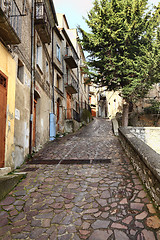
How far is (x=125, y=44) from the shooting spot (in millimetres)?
12977

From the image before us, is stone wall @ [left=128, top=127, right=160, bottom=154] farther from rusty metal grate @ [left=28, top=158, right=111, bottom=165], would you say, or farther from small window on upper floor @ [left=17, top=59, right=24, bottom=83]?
small window on upper floor @ [left=17, top=59, right=24, bottom=83]

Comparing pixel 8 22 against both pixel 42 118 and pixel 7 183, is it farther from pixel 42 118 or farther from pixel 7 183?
pixel 42 118

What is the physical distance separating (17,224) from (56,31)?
1444 cm

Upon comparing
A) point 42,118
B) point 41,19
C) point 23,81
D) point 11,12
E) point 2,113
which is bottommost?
point 42,118

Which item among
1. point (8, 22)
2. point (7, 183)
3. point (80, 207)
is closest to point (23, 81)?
point (8, 22)

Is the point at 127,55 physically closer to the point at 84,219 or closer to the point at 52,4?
the point at 52,4

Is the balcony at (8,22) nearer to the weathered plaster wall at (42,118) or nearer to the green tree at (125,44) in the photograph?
the weathered plaster wall at (42,118)

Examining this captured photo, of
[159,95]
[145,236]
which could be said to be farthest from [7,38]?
[159,95]

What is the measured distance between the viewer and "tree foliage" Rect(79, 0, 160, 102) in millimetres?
12032

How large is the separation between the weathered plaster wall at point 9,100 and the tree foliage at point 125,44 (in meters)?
8.43

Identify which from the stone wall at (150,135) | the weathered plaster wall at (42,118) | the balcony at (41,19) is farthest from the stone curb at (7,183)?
the balcony at (41,19)

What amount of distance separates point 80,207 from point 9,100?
12.1ft

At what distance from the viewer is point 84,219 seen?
319 cm

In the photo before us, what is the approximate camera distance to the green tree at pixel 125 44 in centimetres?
1206
